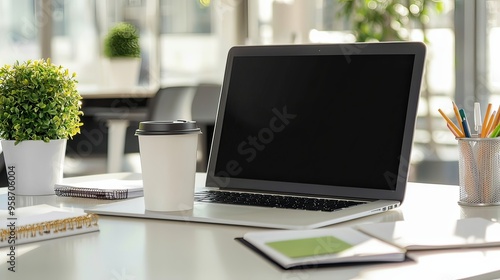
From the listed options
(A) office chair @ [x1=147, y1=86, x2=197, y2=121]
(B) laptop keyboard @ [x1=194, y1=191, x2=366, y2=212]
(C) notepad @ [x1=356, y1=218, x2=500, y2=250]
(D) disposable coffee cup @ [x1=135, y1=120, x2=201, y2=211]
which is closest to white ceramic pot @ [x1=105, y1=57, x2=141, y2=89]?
(A) office chair @ [x1=147, y1=86, x2=197, y2=121]

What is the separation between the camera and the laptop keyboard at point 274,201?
3.97ft

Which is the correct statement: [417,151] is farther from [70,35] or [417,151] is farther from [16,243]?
[16,243]

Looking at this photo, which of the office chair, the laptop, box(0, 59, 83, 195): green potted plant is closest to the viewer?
the laptop

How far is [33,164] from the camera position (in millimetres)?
1427

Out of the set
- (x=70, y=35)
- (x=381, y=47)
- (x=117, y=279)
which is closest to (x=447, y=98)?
(x=70, y=35)

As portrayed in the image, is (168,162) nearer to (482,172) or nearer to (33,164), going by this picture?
(33,164)

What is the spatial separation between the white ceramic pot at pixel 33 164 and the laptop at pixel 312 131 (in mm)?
219

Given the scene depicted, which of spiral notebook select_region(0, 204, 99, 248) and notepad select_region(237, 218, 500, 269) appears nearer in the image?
notepad select_region(237, 218, 500, 269)

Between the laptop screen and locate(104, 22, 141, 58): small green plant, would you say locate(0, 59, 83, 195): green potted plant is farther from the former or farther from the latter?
locate(104, 22, 141, 58): small green plant

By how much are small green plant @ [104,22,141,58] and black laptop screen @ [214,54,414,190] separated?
147 inches

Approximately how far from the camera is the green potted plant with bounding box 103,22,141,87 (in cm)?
506

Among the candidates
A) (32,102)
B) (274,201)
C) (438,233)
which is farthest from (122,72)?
(438,233)

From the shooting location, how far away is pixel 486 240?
942 millimetres

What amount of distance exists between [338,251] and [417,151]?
11.9 feet
